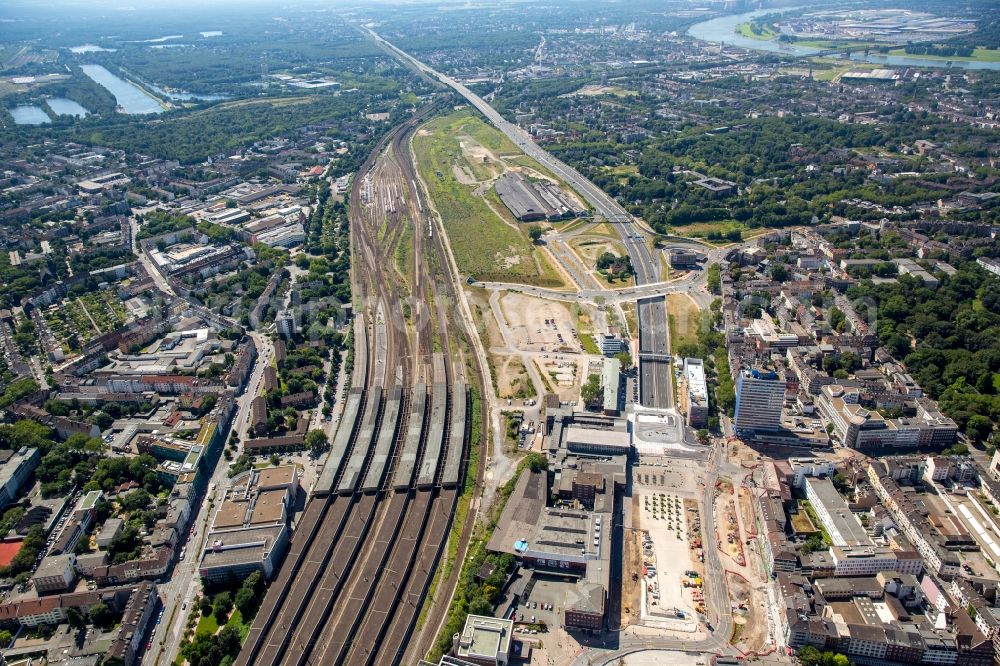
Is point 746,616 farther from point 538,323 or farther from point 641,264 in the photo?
point 641,264

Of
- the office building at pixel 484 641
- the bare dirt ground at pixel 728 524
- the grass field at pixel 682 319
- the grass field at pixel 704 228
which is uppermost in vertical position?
the grass field at pixel 704 228

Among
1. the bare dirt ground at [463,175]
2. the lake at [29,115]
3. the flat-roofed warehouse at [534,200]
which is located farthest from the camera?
the lake at [29,115]

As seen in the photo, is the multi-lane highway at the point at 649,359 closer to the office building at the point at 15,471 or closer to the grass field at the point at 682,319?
the grass field at the point at 682,319

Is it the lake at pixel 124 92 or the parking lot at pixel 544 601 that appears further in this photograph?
the lake at pixel 124 92

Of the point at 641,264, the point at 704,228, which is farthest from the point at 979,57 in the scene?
the point at 641,264

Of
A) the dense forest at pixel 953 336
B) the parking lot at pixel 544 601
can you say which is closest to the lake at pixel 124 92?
the dense forest at pixel 953 336

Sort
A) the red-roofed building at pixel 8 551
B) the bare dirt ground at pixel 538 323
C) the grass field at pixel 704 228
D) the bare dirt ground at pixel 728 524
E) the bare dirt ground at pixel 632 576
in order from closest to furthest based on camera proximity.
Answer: the bare dirt ground at pixel 632 576, the bare dirt ground at pixel 728 524, the red-roofed building at pixel 8 551, the bare dirt ground at pixel 538 323, the grass field at pixel 704 228

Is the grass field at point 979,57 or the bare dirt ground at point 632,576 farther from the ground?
the grass field at point 979,57
